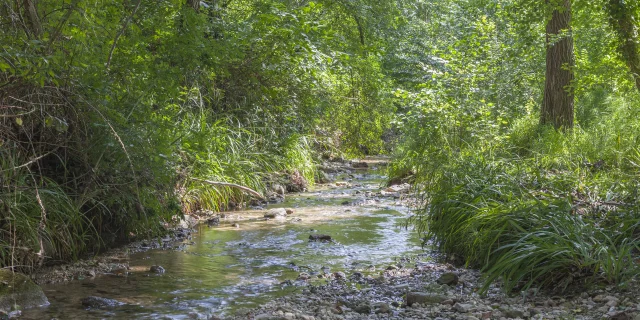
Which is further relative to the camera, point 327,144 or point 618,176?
point 327,144

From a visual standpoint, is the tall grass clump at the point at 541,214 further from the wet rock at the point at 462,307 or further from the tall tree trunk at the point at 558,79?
the tall tree trunk at the point at 558,79

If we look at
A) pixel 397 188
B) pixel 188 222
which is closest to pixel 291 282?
pixel 188 222

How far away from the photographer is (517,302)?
186 inches

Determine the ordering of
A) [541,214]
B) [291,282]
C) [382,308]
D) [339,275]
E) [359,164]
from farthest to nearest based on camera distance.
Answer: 1. [359,164]
2. [339,275]
3. [291,282]
4. [541,214]
5. [382,308]

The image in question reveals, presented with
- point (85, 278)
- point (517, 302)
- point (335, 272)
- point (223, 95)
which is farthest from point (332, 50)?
point (517, 302)

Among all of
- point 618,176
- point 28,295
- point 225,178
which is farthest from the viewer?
point 225,178

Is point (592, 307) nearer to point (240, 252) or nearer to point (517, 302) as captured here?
point (517, 302)

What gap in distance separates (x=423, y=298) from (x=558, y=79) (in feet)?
26.8

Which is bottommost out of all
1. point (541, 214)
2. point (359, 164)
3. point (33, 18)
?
point (541, 214)

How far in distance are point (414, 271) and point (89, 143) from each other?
3459mm

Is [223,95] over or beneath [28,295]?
over

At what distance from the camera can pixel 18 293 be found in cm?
507

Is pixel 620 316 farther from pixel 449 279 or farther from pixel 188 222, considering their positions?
pixel 188 222

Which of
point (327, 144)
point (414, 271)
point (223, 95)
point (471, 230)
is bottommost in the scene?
point (414, 271)
